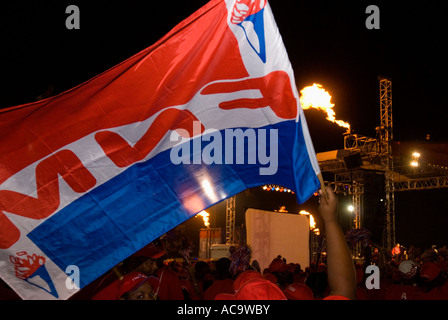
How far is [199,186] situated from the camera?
307 centimetres

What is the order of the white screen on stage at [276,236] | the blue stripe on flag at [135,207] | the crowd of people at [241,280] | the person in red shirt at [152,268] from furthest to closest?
the white screen on stage at [276,236] < the person in red shirt at [152,268] < the blue stripe on flag at [135,207] < the crowd of people at [241,280]

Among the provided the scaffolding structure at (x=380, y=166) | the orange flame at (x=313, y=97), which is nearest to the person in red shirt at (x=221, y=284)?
the orange flame at (x=313, y=97)

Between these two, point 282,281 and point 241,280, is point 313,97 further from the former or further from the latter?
point 241,280

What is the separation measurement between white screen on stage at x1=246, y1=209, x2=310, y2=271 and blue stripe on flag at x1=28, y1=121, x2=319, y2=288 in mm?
8245

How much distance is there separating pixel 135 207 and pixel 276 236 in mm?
9570

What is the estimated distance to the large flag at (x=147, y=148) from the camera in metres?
2.66

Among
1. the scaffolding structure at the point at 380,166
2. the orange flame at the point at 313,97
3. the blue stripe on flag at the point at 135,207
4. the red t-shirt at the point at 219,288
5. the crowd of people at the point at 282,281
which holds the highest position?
the orange flame at the point at 313,97

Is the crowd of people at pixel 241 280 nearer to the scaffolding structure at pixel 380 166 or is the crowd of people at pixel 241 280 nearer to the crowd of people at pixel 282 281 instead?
the crowd of people at pixel 282 281

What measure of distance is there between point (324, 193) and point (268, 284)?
0.67 metres

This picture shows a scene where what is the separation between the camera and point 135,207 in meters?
2.85

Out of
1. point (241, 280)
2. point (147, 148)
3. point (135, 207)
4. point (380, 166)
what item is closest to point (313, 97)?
point (380, 166)

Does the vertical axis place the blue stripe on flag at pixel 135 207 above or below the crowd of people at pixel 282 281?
above

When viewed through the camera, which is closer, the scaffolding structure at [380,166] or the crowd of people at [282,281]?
the crowd of people at [282,281]

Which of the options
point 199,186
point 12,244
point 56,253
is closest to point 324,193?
point 199,186
